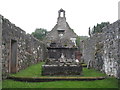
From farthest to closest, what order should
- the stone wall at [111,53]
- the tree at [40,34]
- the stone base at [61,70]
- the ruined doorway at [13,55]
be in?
1. the tree at [40,34]
2. the ruined doorway at [13,55]
3. the stone base at [61,70]
4. the stone wall at [111,53]

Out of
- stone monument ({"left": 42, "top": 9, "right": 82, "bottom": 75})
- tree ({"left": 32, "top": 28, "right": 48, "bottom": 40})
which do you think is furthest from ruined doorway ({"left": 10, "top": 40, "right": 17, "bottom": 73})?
tree ({"left": 32, "top": 28, "right": 48, "bottom": 40})

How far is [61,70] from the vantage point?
31.8 feet

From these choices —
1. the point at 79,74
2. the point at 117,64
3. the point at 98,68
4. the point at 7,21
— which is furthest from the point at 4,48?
the point at 98,68

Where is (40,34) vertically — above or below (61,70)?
above

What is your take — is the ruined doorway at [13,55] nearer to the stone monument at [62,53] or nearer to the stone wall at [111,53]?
the stone monument at [62,53]

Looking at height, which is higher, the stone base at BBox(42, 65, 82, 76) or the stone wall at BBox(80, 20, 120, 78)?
the stone wall at BBox(80, 20, 120, 78)

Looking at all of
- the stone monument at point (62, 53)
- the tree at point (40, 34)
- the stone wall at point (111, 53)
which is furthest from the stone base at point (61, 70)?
the tree at point (40, 34)

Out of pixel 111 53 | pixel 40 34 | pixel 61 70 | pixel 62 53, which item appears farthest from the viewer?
pixel 40 34

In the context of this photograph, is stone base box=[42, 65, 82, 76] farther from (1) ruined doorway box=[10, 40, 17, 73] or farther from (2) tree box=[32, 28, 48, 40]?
(2) tree box=[32, 28, 48, 40]

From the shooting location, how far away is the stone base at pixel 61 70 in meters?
9.62

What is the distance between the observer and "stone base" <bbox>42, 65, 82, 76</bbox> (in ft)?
31.6

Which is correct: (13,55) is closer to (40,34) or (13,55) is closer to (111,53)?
(111,53)

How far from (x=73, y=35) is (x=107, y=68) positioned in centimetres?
2350

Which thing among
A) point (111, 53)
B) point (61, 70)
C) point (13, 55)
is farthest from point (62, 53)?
point (111, 53)
